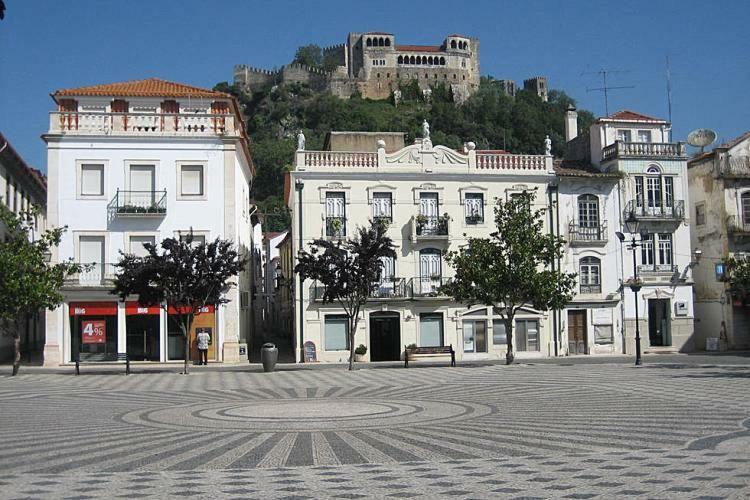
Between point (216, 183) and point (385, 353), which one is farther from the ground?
point (216, 183)

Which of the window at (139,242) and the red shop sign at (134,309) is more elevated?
the window at (139,242)

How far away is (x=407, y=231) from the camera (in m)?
44.6

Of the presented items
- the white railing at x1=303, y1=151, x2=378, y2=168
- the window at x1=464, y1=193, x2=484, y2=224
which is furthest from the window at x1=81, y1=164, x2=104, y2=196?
the window at x1=464, y1=193, x2=484, y2=224

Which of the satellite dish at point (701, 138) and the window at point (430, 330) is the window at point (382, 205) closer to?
the window at point (430, 330)

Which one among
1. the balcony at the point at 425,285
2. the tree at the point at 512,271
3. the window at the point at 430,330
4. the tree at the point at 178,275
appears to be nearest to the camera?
the tree at the point at 178,275

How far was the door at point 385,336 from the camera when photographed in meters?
44.2

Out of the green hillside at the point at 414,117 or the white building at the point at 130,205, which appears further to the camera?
the green hillside at the point at 414,117

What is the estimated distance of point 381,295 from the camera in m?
44.1

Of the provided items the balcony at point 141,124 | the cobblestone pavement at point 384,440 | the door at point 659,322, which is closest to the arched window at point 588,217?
the door at point 659,322

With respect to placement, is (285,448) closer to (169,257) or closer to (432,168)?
(169,257)

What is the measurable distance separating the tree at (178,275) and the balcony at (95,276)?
18.3 ft

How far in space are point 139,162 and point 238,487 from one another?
108 feet

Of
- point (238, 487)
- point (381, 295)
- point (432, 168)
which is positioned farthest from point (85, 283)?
point (238, 487)

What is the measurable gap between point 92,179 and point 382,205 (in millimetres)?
14323
